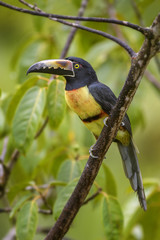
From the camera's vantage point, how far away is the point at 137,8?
3432mm

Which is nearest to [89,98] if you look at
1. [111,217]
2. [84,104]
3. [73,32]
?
[84,104]

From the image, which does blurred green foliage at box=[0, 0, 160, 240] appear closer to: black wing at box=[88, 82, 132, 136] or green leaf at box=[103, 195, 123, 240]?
green leaf at box=[103, 195, 123, 240]

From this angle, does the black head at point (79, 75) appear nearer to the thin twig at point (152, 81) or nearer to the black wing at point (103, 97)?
the black wing at point (103, 97)

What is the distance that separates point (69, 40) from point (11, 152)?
0.96m

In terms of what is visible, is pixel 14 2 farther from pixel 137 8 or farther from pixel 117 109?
pixel 117 109

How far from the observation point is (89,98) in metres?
2.60

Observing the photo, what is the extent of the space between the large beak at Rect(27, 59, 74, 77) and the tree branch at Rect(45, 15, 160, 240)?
2.08 feet

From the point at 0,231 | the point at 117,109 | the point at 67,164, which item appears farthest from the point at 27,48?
the point at 0,231

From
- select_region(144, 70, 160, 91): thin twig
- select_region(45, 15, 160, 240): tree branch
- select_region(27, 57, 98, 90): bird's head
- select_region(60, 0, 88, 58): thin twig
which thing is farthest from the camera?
select_region(144, 70, 160, 91): thin twig

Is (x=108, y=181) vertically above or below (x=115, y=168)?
above

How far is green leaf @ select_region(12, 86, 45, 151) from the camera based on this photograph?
8.14ft

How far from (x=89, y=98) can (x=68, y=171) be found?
47 cm

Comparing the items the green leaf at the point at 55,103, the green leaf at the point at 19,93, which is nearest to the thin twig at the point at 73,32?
the green leaf at the point at 19,93

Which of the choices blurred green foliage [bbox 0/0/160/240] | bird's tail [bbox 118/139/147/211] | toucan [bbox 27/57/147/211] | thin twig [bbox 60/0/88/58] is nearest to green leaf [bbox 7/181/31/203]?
blurred green foliage [bbox 0/0/160/240]
